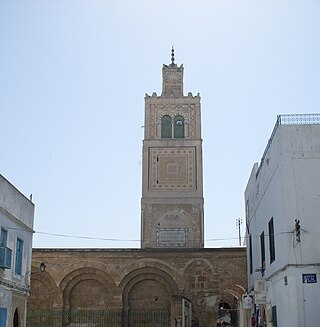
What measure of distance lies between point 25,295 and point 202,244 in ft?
45.3

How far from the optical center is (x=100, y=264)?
25219mm

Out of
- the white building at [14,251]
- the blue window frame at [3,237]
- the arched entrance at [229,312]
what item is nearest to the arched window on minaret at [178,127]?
the arched entrance at [229,312]

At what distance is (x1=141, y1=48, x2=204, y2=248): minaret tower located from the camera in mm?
30469

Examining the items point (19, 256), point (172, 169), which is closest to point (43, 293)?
point (19, 256)

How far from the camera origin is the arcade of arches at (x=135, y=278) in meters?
24.8

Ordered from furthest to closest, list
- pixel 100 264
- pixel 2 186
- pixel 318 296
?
pixel 100 264 → pixel 2 186 → pixel 318 296

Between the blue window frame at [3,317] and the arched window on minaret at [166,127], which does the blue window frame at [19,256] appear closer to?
the blue window frame at [3,317]

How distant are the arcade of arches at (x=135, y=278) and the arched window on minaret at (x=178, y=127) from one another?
29.9 feet

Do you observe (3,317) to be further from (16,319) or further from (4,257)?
(16,319)

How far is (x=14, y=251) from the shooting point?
16641 mm

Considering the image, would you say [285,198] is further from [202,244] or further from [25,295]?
[202,244]

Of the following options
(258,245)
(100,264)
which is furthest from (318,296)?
(100,264)

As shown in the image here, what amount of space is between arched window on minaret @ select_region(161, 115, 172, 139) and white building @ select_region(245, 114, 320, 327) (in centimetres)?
1562

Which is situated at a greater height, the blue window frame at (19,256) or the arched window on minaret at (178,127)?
the arched window on minaret at (178,127)
